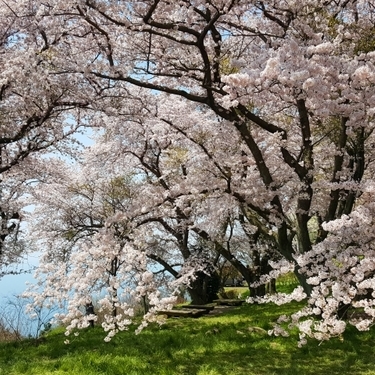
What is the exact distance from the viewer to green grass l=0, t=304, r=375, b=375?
7.29m

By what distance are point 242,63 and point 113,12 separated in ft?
8.26

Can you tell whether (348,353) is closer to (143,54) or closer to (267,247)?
(143,54)

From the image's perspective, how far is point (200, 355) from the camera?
840 cm

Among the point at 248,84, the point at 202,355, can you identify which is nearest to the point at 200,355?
the point at 202,355

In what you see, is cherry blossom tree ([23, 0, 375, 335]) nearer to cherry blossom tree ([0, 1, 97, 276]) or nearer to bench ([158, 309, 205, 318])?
cherry blossom tree ([0, 1, 97, 276])

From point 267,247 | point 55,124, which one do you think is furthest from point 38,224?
point 267,247

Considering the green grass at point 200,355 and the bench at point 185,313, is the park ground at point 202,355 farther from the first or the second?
the bench at point 185,313

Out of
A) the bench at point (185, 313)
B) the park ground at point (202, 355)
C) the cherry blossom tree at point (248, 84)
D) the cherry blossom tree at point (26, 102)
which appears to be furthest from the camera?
the bench at point (185, 313)

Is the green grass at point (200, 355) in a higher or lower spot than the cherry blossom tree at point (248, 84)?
lower

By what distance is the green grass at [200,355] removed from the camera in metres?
7.29

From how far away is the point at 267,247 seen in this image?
17.1 metres

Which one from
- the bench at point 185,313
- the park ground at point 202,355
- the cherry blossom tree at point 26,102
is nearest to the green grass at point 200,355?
the park ground at point 202,355

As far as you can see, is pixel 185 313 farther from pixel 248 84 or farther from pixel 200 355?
pixel 248 84

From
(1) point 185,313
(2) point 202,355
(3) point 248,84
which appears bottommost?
(2) point 202,355
